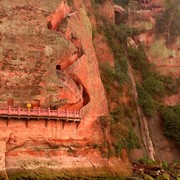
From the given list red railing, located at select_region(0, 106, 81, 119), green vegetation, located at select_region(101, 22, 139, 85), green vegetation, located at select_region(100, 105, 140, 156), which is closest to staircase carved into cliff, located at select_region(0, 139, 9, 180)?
red railing, located at select_region(0, 106, 81, 119)

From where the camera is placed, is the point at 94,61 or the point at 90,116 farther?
the point at 94,61

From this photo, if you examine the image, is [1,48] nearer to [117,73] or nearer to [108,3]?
[117,73]

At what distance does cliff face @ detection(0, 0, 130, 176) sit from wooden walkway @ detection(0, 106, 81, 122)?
55cm

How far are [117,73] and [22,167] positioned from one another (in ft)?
54.7

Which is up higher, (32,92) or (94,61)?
(94,61)

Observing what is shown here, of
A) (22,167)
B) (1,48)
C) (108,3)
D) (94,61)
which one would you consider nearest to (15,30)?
(1,48)

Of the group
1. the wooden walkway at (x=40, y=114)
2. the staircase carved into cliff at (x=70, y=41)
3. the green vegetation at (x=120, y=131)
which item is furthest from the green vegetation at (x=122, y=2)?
the wooden walkway at (x=40, y=114)

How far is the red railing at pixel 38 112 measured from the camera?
30.2 m

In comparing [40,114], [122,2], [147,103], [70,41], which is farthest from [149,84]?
[40,114]

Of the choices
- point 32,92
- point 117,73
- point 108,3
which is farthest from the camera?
point 108,3

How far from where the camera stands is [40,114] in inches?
1231

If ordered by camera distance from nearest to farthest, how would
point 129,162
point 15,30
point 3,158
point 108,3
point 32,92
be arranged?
point 3,158
point 32,92
point 15,30
point 129,162
point 108,3

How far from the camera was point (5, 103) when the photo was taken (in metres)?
30.9

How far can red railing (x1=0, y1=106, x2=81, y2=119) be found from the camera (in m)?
30.2
